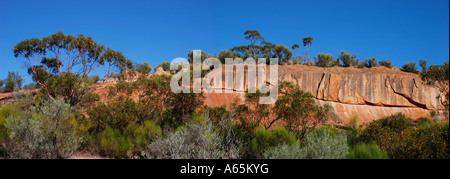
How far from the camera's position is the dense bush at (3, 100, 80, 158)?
331 inches

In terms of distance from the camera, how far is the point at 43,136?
8.48 m

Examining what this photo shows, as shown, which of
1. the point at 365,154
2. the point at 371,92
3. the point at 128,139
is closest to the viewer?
the point at 365,154

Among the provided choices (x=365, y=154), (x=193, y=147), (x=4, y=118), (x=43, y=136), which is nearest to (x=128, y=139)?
(x=43, y=136)

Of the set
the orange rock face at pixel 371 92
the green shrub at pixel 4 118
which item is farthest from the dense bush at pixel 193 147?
the orange rock face at pixel 371 92

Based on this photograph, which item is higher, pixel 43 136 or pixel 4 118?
pixel 4 118

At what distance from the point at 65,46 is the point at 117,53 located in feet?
11.6

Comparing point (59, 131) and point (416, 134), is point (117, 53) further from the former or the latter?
point (416, 134)

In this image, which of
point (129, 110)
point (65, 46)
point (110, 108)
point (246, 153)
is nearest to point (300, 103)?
point (246, 153)

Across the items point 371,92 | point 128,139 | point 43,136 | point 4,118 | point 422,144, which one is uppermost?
point 371,92

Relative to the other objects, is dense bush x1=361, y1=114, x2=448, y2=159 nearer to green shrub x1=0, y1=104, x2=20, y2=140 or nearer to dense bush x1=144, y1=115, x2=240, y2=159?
dense bush x1=144, y1=115, x2=240, y2=159

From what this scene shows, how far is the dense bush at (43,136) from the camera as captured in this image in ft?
27.6

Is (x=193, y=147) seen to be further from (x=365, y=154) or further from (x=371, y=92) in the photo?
(x=371, y=92)

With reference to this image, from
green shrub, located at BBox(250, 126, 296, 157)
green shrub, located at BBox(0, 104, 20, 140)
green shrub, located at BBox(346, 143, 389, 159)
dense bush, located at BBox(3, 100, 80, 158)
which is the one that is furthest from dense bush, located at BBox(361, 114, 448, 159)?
green shrub, located at BBox(0, 104, 20, 140)
